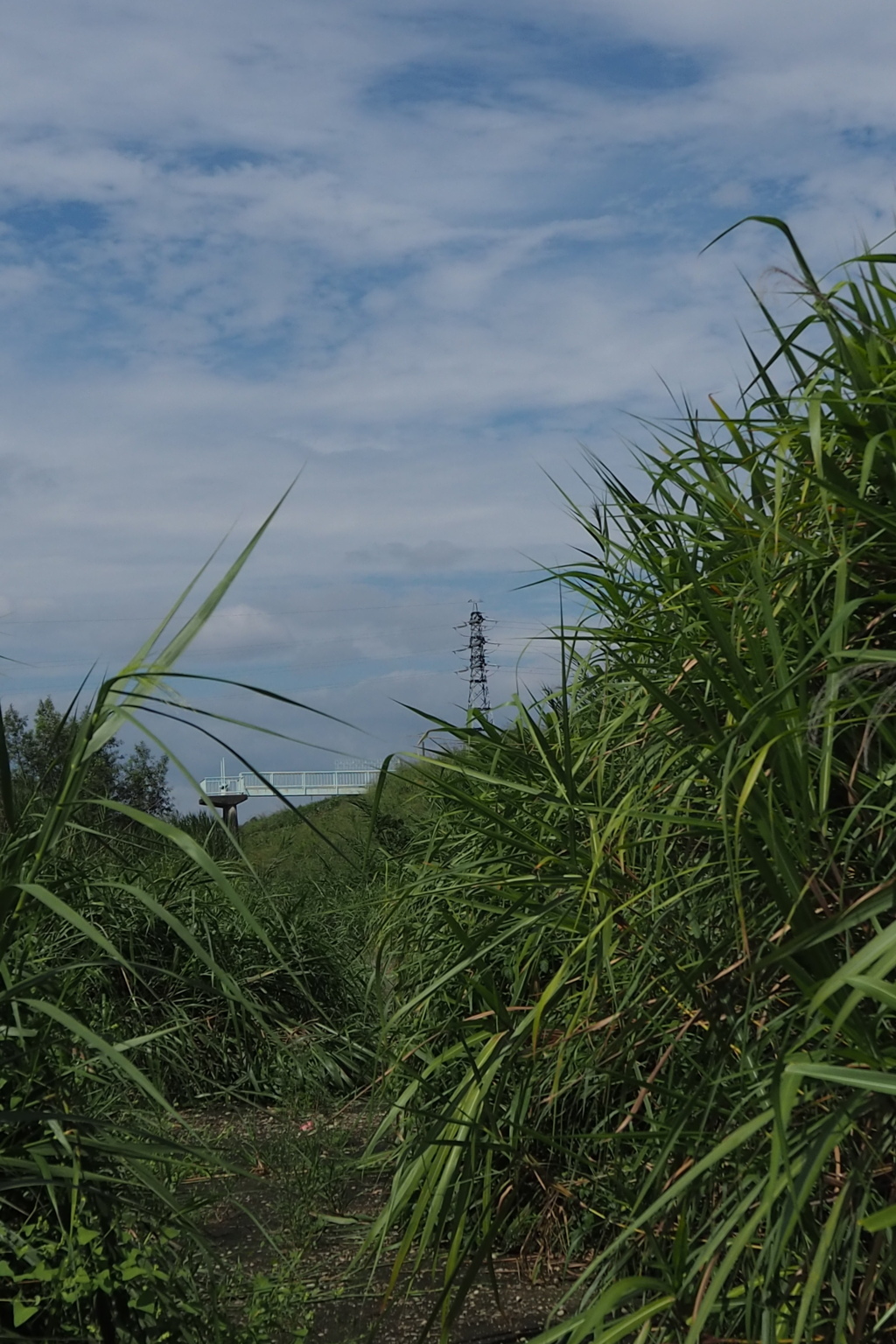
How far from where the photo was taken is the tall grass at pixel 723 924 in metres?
1.66

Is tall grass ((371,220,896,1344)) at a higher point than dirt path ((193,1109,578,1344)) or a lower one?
higher

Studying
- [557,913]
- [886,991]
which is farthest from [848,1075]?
[557,913]

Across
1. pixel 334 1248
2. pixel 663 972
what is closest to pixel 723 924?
pixel 663 972

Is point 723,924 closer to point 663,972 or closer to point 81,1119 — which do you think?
point 663,972

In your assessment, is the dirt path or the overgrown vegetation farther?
the dirt path

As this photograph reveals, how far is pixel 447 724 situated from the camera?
2623 millimetres

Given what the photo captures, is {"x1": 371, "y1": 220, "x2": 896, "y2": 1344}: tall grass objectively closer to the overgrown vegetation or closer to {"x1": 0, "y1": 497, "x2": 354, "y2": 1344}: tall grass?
the overgrown vegetation

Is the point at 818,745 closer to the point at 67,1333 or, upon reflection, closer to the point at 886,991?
the point at 886,991

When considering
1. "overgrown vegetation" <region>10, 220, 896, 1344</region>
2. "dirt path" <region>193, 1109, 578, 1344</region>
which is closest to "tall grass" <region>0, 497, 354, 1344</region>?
"overgrown vegetation" <region>10, 220, 896, 1344</region>

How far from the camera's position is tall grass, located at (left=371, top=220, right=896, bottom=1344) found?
166 cm

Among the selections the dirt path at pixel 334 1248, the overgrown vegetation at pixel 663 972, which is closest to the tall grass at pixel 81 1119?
the overgrown vegetation at pixel 663 972

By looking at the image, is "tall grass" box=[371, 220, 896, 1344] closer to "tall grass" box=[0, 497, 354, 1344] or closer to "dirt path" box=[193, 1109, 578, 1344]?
"dirt path" box=[193, 1109, 578, 1344]

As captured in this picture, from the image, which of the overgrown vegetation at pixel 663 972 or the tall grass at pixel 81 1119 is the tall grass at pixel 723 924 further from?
the tall grass at pixel 81 1119

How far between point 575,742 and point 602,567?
44cm
